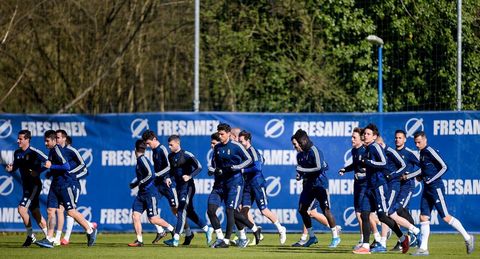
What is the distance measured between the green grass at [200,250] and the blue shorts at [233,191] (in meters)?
0.80

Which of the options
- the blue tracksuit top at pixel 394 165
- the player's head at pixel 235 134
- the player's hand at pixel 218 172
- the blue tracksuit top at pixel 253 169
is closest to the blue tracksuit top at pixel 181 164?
the player's head at pixel 235 134

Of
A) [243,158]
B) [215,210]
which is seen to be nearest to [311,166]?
[243,158]

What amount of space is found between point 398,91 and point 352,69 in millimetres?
1388

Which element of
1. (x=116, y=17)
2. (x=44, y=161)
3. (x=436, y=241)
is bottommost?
(x=436, y=241)

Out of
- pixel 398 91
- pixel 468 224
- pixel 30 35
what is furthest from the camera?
pixel 30 35

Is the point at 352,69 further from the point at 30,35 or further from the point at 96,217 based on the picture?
the point at 30,35

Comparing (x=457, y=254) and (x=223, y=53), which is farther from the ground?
(x=223, y=53)

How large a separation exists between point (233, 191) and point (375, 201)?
2.81 m

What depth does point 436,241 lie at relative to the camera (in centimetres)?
2225

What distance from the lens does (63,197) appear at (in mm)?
20625

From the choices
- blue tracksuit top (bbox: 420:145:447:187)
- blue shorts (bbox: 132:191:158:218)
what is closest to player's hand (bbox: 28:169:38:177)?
blue shorts (bbox: 132:191:158:218)

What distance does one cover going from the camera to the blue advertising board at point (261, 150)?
78.4 feet

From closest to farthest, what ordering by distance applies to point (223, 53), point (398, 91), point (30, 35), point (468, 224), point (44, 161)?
point (44, 161) < point (468, 224) < point (398, 91) < point (223, 53) < point (30, 35)

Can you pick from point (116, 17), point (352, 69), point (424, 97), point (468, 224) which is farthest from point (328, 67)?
point (116, 17)
